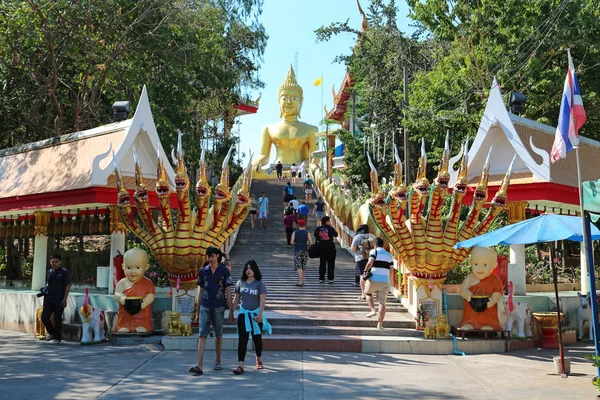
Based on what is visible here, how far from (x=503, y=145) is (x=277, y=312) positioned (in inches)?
227

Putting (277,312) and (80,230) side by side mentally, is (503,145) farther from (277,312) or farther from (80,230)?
(80,230)

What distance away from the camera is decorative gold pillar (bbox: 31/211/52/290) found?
15.2 metres

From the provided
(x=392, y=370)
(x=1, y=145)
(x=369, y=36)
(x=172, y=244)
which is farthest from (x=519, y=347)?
(x=369, y=36)

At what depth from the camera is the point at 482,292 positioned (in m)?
11.5

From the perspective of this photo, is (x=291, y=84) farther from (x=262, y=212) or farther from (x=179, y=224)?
(x=179, y=224)

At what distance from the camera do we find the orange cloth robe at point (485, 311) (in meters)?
11.5

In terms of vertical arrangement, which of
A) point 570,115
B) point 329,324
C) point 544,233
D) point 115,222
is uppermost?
point 570,115

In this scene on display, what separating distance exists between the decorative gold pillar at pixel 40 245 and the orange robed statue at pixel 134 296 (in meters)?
4.52

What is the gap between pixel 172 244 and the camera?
12102 mm

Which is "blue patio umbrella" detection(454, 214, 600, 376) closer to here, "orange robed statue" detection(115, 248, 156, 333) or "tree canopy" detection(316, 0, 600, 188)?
"orange robed statue" detection(115, 248, 156, 333)

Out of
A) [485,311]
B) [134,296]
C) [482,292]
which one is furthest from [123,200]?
[485,311]

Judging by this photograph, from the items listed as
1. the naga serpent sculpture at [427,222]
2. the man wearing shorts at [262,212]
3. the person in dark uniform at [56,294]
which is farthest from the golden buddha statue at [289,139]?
the naga serpent sculpture at [427,222]

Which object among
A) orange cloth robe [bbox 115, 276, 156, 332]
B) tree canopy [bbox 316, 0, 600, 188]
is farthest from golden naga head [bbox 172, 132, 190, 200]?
tree canopy [bbox 316, 0, 600, 188]

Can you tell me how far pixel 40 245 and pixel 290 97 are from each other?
97.7ft
